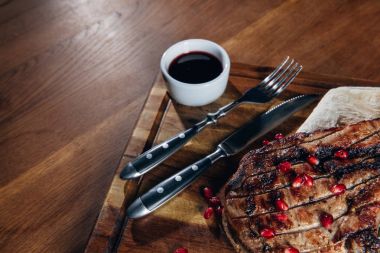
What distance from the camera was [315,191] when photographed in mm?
2084

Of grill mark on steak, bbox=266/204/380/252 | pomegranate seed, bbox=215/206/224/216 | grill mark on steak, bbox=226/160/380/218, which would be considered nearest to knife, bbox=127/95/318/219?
pomegranate seed, bbox=215/206/224/216

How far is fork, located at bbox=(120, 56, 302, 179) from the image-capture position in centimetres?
251

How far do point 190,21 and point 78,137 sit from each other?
1.56m

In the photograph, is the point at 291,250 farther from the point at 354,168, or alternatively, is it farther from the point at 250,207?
the point at 354,168

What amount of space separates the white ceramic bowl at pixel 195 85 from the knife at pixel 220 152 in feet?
1.10

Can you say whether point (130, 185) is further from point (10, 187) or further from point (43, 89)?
point (43, 89)

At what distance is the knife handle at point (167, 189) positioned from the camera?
235 cm

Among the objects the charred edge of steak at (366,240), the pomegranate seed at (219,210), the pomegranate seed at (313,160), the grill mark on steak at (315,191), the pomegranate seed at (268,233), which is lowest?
the pomegranate seed at (219,210)

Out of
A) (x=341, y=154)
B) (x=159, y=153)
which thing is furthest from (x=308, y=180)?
(x=159, y=153)

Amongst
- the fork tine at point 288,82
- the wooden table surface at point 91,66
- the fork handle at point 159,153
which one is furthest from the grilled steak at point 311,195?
the wooden table surface at point 91,66

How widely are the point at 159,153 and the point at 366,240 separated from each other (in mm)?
1293

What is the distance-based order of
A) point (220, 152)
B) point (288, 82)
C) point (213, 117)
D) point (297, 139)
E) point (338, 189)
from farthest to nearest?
1. point (288, 82)
2. point (213, 117)
3. point (220, 152)
4. point (297, 139)
5. point (338, 189)

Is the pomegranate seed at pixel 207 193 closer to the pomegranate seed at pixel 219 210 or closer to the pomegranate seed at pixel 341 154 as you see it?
the pomegranate seed at pixel 219 210

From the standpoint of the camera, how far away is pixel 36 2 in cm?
400
